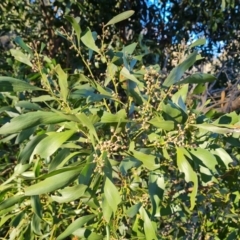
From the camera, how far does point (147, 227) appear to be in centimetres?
84

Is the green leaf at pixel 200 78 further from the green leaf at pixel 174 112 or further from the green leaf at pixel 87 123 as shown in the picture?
the green leaf at pixel 87 123

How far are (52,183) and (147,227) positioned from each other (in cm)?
29

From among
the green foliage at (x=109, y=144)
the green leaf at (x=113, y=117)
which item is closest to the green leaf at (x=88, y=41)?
the green foliage at (x=109, y=144)

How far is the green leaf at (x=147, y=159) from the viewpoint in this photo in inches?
27.0

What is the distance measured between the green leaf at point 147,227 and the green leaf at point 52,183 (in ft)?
0.87

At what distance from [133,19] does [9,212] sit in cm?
149

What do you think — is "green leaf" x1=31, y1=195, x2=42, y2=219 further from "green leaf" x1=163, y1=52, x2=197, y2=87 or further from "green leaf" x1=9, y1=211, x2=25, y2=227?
"green leaf" x1=163, y1=52, x2=197, y2=87

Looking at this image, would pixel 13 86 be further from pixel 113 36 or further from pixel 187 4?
pixel 187 4

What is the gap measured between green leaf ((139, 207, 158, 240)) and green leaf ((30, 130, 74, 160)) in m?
0.25

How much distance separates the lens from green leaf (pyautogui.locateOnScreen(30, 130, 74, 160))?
26.3 inches

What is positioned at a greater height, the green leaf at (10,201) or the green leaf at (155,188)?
the green leaf at (10,201)

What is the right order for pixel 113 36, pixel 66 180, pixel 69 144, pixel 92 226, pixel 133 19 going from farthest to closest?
pixel 133 19 → pixel 113 36 → pixel 92 226 → pixel 69 144 → pixel 66 180

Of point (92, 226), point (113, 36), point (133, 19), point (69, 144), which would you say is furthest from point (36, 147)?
point (133, 19)

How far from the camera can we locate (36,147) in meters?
0.68
